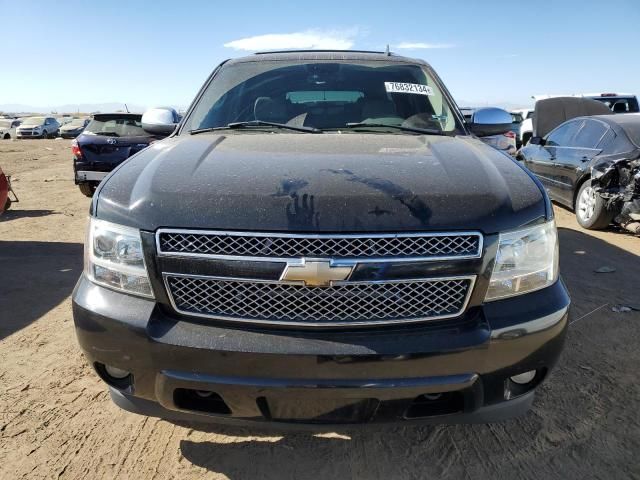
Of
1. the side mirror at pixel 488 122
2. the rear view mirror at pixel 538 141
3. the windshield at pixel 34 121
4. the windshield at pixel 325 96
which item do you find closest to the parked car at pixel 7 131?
the windshield at pixel 34 121

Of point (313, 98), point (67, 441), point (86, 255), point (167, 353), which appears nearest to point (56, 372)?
point (67, 441)

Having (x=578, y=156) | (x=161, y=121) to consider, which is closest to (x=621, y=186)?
(x=578, y=156)

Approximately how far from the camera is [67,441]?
8.07 feet

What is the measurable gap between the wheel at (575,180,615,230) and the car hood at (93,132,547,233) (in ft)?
16.8

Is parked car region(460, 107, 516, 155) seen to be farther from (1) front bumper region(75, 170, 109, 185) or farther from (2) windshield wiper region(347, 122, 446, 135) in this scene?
(1) front bumper region(75, 170, 109, 185)

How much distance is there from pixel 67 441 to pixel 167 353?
1085 millimetres

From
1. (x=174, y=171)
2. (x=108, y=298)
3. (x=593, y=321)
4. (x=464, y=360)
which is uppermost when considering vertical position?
(x=174, y=171)

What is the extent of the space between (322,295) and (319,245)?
182mm

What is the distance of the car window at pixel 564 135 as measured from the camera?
8.15 meters

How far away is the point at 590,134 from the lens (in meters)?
7.66

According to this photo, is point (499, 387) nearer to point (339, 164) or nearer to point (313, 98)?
point (339, 164)

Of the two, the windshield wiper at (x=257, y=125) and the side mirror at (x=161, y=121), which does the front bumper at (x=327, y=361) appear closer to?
the windshield wiper at (x=257, y=125)

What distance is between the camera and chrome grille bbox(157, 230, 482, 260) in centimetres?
178

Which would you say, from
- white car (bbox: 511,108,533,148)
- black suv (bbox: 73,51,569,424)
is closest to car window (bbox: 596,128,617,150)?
black suv (bbox: 73,51,569,424)
